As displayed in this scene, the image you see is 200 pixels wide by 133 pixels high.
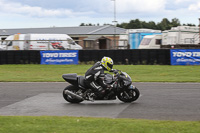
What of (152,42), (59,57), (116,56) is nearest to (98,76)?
(116,56)

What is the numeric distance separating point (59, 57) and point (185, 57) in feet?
29.4

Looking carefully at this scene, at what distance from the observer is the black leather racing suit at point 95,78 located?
1043 centimetres

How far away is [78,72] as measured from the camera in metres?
21.3

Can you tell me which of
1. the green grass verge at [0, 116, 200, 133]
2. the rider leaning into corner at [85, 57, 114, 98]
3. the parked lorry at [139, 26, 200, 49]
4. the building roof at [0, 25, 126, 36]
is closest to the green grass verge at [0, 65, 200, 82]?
the rider leaning into corner at [85, 57, 114, 98]

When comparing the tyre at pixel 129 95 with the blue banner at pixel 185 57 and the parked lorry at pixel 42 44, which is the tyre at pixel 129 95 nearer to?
the blue banner at pixel 185 57

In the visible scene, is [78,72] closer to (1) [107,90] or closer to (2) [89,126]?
(1) [107,90]

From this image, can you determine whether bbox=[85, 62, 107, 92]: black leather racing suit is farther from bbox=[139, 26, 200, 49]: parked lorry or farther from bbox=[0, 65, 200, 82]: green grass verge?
bbox=[139, 26, 200, 49]: parked lorry

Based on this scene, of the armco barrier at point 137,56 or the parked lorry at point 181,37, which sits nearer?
the armco barrier at point 137,56

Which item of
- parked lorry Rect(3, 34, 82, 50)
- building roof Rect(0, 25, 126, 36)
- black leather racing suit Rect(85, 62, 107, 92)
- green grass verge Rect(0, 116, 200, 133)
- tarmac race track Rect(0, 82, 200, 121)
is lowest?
tarmac race track Rect(0, 82, 200, 121)

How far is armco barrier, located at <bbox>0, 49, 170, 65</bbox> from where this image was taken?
23.9 meters

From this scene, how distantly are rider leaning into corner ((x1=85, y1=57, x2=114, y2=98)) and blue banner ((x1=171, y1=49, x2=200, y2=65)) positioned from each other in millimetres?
13883

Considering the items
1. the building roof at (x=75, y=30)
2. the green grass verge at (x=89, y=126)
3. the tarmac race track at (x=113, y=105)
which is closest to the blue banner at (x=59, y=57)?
the tarmac race track at (x=113, y=105)

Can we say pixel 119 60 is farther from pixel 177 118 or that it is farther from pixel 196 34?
pixel 177 118

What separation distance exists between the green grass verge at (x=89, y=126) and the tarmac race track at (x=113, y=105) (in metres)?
1.01
